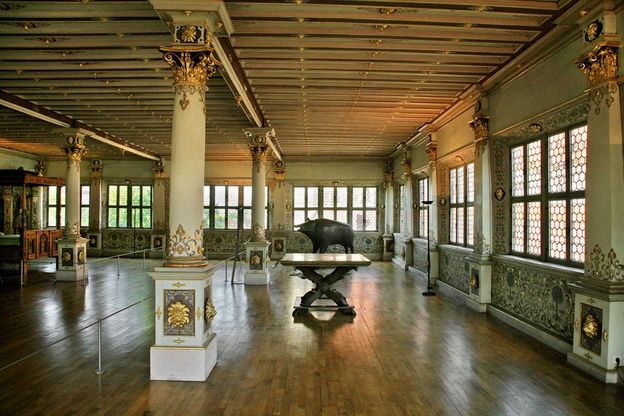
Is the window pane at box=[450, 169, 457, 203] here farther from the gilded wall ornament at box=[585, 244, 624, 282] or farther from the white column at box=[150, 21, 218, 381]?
the white column at box=[150, 21, 218, 381]

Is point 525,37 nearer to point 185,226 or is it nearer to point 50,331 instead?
point 185,226

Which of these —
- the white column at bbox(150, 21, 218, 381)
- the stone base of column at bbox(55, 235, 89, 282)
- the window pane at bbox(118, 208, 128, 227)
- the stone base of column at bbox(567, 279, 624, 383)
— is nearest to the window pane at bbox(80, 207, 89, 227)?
the window pane at bbox(118, 208, 128, 227)

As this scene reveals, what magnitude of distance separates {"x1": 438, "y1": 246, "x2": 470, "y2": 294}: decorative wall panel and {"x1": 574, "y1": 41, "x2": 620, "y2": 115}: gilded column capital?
441 centimetres

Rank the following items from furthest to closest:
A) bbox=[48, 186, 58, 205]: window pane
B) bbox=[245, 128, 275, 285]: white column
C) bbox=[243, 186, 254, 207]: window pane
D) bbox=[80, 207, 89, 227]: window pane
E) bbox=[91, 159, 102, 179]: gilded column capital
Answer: bbox=[80, 207, 89, 227]: window pane
bbox=[48, 186, 58, 205]: window pane
bbox=[243, 186, 254, 207]: window pane
bbox=[91, 159, 102, 179]: gilded column capital
bbox=[245, 128, 275, 285]: white column

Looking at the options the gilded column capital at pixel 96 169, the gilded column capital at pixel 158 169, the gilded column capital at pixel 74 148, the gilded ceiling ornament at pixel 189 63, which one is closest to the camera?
the gilded ceiling ornament at pixel 189 63

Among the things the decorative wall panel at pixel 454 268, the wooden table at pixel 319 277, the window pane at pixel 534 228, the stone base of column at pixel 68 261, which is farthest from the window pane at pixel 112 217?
the window pane at pixel 534 228

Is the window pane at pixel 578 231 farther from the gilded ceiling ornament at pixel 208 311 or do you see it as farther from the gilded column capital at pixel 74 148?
the gilded column capital at pixel 74 148

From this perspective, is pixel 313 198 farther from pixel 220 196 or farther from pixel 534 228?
pixel 534 228

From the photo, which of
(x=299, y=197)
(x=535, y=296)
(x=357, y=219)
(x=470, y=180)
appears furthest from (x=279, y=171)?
(x=535, y=296)

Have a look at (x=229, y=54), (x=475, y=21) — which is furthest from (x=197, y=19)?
(x=475, y=21)

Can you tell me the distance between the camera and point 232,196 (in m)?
17.1

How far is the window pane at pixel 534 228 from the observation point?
251 inches

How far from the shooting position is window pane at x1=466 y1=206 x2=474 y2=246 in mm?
8922

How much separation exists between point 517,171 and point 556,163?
3.49 ft
